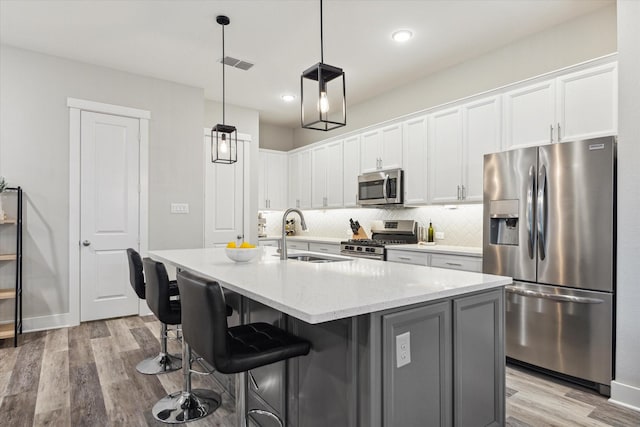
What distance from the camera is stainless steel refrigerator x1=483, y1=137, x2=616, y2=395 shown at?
253 cm

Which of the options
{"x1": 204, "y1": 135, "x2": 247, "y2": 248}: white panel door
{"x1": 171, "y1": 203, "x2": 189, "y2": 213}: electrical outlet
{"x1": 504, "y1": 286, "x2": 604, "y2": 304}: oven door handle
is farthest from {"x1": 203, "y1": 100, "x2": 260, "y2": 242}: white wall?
{"x1": 504, "y1": 286, "x2": 604, "y2": 304}: oven door handle

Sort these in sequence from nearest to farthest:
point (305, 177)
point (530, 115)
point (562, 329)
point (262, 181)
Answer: point (562, 329)
point (530, 115)
point (305, 177)
point (262, 181)

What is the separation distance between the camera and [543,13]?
3.20 meters

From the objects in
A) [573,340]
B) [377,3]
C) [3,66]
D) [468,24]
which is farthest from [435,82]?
[3,66]

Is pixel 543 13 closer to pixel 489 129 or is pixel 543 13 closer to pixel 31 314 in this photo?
pixel 489 129

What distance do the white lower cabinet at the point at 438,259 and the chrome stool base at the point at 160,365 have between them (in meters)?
2.43

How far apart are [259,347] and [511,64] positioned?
3.71 metres

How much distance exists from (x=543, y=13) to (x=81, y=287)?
5.33 metres

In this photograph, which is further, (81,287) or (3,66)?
(81,287)

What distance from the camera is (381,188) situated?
4.72 metres

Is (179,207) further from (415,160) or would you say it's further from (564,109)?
(564,109)

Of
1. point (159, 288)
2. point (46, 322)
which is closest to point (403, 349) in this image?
point (159, 288)

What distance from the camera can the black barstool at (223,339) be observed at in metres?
1.42

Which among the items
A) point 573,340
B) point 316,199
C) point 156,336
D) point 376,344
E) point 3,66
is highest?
point 3,66
